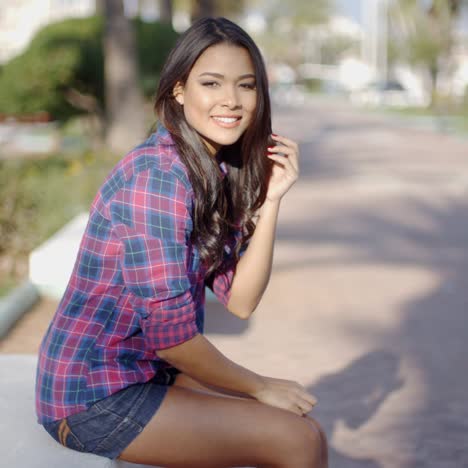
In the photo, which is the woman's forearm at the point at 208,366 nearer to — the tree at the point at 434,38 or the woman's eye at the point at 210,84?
the woman's eye at the point at 210,84

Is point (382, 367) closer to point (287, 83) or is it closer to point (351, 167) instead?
point (351, 167)

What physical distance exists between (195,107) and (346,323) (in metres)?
3.32

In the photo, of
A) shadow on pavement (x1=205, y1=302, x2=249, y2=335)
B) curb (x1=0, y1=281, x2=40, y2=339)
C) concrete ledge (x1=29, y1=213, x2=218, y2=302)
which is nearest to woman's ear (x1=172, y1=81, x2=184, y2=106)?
shadow on pavement (x1=205, y1=302, x2=249, y2=335)

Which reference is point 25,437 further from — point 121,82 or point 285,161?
point 121,82

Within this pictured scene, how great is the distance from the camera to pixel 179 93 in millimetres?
2555

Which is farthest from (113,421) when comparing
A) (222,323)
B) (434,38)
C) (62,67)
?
(434,38)

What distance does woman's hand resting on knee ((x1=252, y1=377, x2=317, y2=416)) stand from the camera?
2.42 m

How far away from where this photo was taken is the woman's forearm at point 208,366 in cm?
229

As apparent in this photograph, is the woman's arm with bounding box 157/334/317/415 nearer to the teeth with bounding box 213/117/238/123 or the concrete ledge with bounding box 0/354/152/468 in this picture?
the concrete ledge with bounding box 0/354/152/468

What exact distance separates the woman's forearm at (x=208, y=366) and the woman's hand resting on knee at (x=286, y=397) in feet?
0.08

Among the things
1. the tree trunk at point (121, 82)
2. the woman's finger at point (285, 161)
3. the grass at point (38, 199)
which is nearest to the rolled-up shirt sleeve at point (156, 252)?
the woman's finger at point (285, 161)

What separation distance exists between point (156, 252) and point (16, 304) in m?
3.67

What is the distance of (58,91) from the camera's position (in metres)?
13.0

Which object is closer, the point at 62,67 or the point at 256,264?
the point at 256,264
